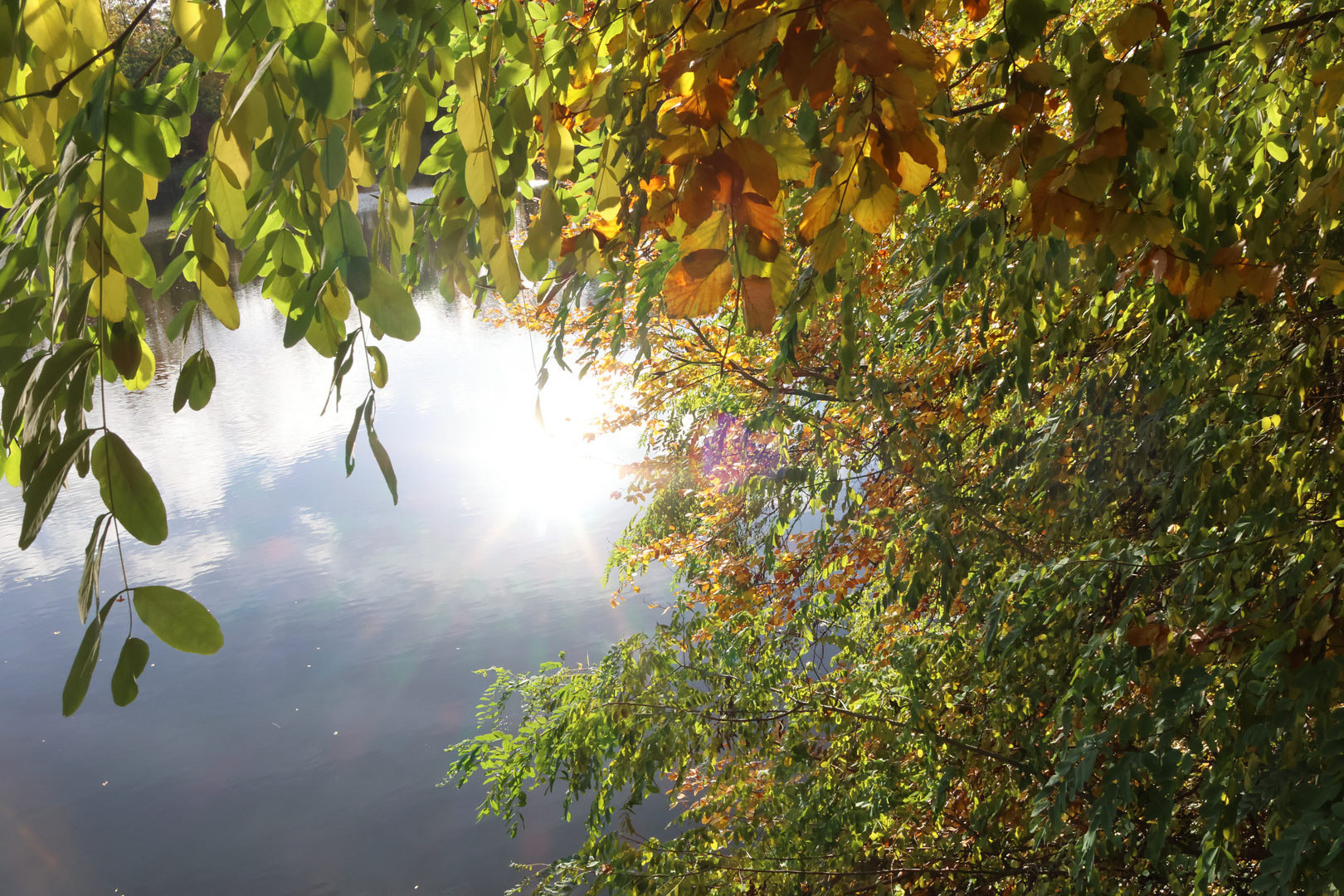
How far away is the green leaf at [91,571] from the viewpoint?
65 cm

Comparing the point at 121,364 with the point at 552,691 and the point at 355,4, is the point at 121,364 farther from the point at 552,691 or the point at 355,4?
the point at 552,691

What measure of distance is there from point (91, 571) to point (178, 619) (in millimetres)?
75

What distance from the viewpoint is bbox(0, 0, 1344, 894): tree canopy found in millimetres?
750

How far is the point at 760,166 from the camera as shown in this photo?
0.74 m

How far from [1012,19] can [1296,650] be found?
1073 millimetres

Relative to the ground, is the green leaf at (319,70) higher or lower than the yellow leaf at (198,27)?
lower

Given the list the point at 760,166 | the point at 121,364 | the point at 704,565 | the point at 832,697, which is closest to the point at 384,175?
the point at 121,364

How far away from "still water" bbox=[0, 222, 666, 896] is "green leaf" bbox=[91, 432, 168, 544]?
640cm

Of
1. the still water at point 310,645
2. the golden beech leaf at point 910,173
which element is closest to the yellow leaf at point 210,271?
the golden beech leaf at point 910,173

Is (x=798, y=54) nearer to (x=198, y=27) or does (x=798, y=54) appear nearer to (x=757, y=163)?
(x=757, y=163)

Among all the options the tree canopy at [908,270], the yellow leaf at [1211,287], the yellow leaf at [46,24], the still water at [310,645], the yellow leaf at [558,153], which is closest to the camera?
the tree canopy at [908,270]

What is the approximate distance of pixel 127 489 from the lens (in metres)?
0.67

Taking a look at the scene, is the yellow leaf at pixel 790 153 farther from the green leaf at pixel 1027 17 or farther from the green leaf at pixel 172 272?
the green leaf at pixel 172 272

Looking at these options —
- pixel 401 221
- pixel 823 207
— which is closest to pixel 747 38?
pixel 823 207
